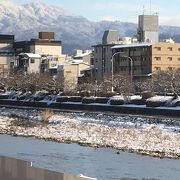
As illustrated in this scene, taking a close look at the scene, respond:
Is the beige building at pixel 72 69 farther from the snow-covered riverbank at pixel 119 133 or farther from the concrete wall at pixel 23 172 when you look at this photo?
the concrete wall at pixel 23 172

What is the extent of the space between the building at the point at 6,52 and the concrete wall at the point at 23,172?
115365 millimetres

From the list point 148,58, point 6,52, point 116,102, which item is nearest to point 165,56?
point 148,58

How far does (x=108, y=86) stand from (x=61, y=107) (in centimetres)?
1085

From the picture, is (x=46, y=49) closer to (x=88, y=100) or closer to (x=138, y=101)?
(x=88, y=100)

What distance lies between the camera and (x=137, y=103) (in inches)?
2000

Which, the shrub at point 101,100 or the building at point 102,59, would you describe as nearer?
the shrub at point 101,100

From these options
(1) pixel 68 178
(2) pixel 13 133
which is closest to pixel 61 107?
(2) pixel 13 133

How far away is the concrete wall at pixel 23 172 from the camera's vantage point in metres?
7.01

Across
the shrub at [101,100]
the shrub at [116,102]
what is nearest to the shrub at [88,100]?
the shrub at [101,100]

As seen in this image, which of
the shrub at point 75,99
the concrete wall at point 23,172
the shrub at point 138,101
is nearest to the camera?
the concrete wall at point 23,172

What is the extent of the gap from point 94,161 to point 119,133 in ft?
36.8

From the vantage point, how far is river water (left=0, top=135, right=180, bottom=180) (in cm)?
1617

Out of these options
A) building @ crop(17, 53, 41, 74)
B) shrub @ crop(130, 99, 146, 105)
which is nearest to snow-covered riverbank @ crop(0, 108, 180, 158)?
shrub @ crop(130, 99, 146, 105)

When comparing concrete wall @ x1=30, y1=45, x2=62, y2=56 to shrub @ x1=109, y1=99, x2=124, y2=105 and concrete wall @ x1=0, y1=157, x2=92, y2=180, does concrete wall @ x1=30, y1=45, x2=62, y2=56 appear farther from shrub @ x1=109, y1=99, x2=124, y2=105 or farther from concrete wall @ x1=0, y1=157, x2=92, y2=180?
concrete wall @ x1=0, y1=157, x2=92, y2=180
